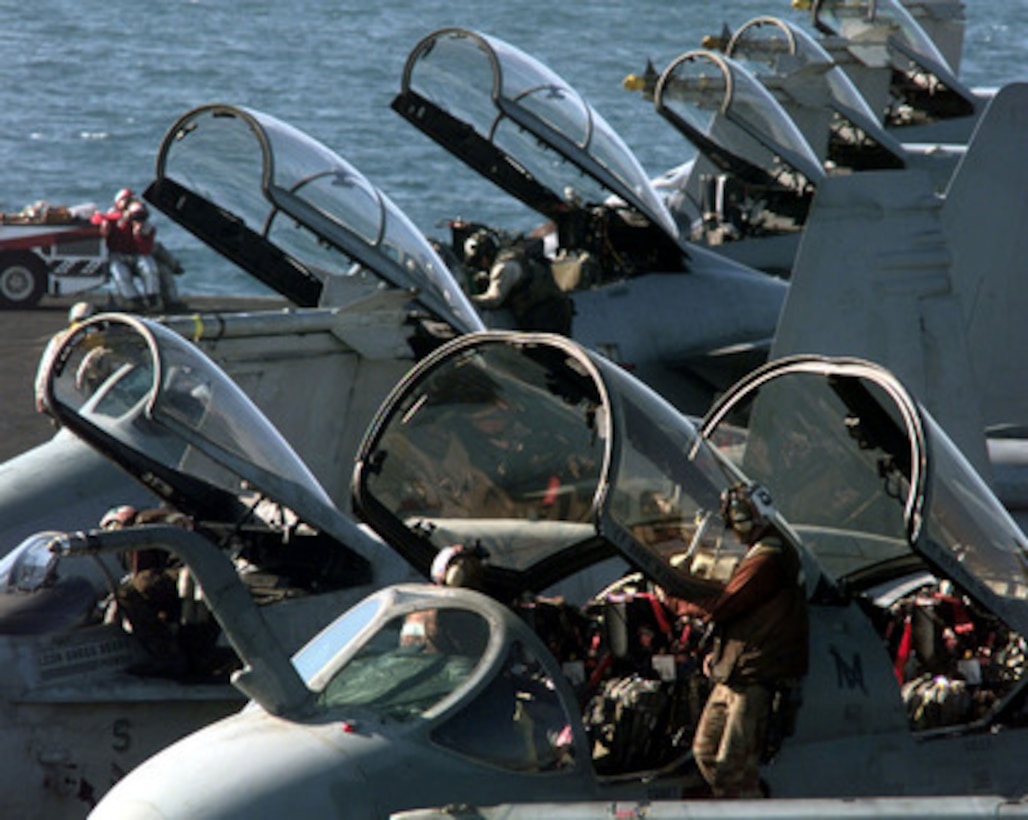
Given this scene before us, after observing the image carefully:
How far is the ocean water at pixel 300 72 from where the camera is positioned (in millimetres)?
52625

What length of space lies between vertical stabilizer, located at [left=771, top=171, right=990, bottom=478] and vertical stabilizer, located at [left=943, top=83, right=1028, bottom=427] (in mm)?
2098

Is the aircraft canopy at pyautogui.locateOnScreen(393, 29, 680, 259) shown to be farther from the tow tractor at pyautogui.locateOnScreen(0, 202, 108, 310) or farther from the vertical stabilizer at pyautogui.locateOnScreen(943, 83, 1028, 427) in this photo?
the tow tractor at pyautogui.locateOnScreen(0, 202, 108, 310)

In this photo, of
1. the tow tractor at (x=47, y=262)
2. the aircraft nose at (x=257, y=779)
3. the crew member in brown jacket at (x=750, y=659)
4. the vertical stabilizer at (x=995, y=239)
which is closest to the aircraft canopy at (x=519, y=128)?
the vertical stabilizer at (x=995, y=239)

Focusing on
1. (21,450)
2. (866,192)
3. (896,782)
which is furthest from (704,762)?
(21,450)

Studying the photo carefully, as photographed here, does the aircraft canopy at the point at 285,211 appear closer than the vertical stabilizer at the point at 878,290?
No

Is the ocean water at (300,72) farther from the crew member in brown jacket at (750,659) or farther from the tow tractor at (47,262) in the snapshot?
the crew member in brown jacket at (750,659)

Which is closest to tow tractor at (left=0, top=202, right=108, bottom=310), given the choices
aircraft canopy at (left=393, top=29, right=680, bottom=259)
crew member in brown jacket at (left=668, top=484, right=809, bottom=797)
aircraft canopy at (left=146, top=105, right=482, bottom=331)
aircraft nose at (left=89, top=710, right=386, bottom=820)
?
aircraft canopy at (left=393, top=29, right=680, bottom=259)

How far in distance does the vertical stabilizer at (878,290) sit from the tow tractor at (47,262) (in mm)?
14367

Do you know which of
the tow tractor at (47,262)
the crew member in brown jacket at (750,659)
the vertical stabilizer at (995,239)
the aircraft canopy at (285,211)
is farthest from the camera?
the tow tractor at (47,262)

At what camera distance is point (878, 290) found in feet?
42.5

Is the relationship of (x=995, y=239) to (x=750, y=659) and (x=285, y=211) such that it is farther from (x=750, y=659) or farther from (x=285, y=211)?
(x=750, y=659)

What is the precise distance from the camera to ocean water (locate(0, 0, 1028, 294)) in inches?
2072

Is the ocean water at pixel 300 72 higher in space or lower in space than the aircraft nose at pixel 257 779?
lower

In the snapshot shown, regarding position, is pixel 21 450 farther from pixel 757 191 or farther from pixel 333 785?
pixel 333 785
